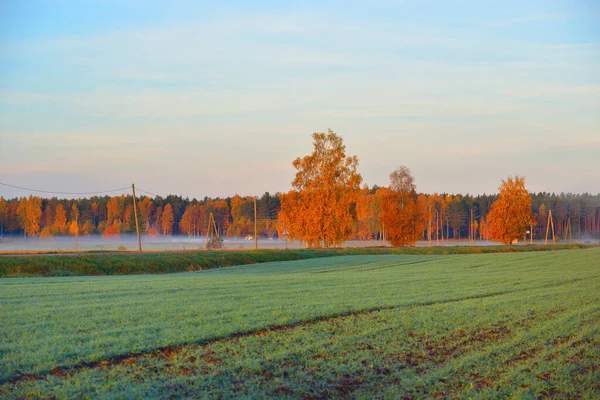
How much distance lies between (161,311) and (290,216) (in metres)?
63.3

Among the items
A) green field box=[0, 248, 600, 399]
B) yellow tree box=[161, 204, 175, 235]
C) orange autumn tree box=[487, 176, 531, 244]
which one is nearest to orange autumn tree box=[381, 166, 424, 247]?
orange autumn tree box=[487, 176, 531, 244]

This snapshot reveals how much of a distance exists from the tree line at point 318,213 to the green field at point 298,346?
58262mm

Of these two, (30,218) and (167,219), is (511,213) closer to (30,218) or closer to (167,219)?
(167,219)

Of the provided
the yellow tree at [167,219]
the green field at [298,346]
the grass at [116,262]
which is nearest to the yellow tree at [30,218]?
the yellow tree at [167,219]

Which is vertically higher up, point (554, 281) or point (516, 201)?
point (516, 201)

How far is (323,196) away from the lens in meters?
77.3

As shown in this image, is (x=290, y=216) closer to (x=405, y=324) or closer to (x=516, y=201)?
(x=516, y=201)

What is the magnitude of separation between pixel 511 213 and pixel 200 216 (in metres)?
105

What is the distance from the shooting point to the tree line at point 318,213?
78.0m

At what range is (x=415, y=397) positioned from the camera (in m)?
8.98

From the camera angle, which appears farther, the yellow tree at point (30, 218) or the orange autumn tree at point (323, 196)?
the yellow tree at point (30, 218)

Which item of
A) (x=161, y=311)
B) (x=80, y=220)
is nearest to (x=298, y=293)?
(x=161, y=311)

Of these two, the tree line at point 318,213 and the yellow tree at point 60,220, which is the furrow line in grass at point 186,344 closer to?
the tree line at point 318,213

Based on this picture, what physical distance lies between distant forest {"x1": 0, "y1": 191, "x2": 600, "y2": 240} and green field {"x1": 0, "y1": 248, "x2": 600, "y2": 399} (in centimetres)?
12608
